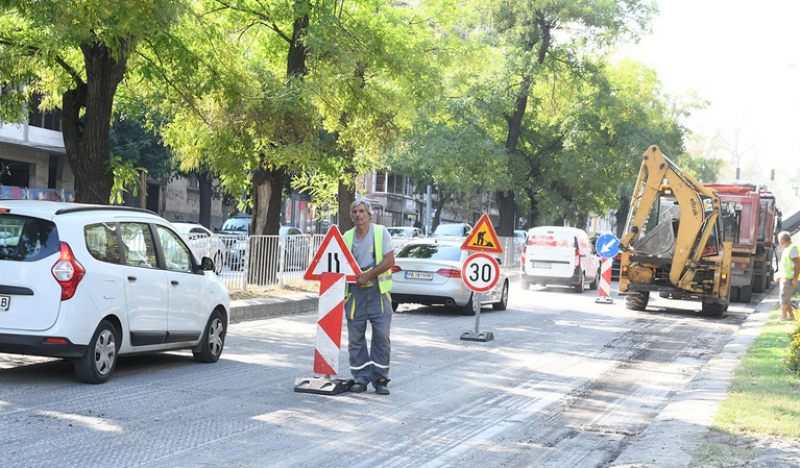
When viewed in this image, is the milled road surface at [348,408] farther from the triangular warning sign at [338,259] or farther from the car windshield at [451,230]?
the car windshield at [451,230]

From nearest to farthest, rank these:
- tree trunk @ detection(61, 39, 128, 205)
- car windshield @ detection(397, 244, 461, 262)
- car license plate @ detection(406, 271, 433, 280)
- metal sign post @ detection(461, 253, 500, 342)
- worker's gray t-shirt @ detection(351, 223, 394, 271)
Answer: worker's gray t-shirt @ detection(351, 223, 394, 271) → metal sign post @ detection(461, 253, 500, 342) → tree trunk @ detection(61, 39, 128, 205) → car license plate @ detection(406, 271, 433, 280) → car windshield @ detection(397, 244, 461, 262)

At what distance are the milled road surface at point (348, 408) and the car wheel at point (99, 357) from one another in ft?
0.38

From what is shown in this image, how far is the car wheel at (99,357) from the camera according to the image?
821 cm

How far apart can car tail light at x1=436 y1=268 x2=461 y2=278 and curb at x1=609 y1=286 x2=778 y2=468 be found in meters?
6.73

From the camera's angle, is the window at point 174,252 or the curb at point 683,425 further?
the window at point 174,252

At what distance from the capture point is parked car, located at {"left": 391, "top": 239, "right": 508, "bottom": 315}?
56.6ft

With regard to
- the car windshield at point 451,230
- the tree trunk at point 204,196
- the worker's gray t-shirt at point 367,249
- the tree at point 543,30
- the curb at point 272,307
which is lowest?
the curb at point 272,307

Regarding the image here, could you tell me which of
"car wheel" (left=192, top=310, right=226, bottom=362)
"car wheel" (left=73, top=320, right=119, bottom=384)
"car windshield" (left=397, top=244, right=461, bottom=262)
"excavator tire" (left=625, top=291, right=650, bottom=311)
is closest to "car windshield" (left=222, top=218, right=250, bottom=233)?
"car windshield" (left=397, top=244, right=461, bottom=262)

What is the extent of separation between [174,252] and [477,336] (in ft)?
17.0

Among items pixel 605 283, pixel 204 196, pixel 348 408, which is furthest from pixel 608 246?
pixel 204 196

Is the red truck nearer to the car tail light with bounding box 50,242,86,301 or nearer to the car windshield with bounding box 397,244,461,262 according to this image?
the car windshield with bounding box 397,244,461,262

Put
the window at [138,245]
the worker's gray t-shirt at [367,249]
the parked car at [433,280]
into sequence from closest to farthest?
the worker's gray t-shirt at [367,249]
the window at [138,245]
the parked car at [433,280]

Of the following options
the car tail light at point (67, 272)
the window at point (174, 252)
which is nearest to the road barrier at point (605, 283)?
the window at point (174, 252)

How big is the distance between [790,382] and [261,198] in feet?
47.7
